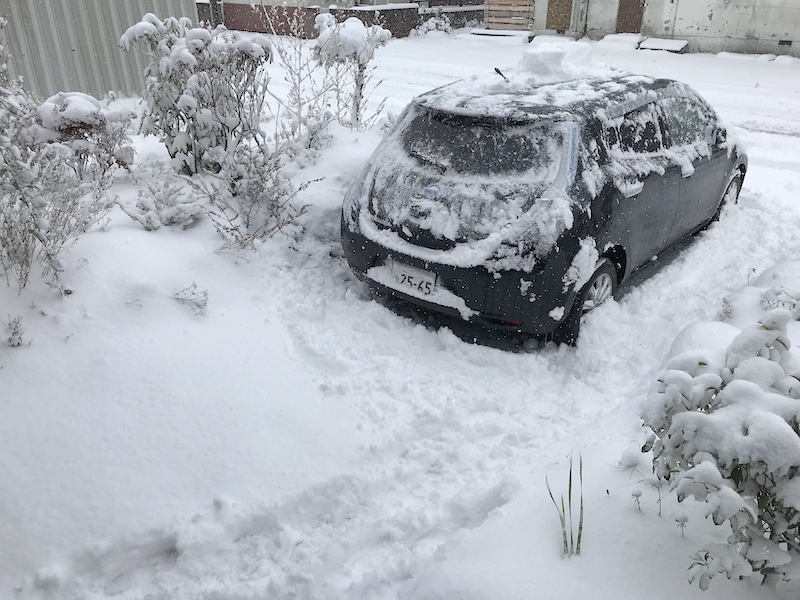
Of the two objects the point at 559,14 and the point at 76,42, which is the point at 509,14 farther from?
the point at 76,42

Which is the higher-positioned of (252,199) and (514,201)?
(514,201)

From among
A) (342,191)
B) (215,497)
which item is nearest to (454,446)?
(215,497)

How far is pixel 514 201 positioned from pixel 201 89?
2.76 metres

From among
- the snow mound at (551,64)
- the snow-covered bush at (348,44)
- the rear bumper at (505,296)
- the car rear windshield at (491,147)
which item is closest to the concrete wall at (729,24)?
the snow-covered bush at (348,44)

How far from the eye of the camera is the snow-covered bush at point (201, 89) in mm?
4750

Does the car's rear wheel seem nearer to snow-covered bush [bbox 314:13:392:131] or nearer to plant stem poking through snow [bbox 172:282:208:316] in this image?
snow-covered bush [bbox 314:13:392:131]

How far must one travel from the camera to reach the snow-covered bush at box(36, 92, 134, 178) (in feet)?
14.5

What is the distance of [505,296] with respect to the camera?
3.65 m

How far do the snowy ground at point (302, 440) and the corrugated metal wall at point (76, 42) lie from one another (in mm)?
3927

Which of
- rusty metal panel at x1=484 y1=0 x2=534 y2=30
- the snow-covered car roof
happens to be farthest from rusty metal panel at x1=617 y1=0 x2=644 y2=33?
the snow-covered car roof

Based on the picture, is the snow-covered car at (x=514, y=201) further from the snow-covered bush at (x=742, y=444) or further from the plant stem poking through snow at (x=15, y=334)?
the plant stem poking through snow at (x=15, y=334)

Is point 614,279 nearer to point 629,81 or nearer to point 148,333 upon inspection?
point 629,81

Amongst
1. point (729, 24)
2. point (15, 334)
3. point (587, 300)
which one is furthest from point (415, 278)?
point (729, 24)

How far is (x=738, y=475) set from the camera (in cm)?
192
